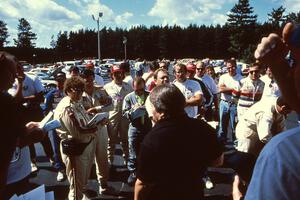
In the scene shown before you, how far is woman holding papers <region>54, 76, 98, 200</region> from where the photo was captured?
3.91 m

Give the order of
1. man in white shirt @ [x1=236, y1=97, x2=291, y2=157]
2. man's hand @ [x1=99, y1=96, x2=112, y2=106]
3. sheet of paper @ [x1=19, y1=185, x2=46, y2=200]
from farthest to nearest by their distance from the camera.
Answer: man's hand @ [x1=99, y1=96, x2=112, y2=106], man in white shirt @ [x1=236, y1=97, x2=291, y2=157], sheet of paper @ [x1=19, y1=185, x2=46, y2=200]

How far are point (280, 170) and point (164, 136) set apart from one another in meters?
1.43

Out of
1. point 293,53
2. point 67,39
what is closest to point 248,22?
point 67,39

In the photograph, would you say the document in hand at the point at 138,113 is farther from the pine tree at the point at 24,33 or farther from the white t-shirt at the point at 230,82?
the pine tree at the point at 24,33

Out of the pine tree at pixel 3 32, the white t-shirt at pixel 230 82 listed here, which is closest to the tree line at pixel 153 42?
the pine tree at pixel 3 32

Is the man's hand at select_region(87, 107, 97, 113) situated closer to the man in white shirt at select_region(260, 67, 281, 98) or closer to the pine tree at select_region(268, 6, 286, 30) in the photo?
the man in white shirt at select_region(260, 67, 281, 98)

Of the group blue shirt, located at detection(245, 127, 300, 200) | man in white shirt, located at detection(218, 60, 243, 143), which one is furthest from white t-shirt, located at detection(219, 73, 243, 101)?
blue shirt, located at detection(245, 127, 300, 200)

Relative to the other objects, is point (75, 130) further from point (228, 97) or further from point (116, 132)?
point (228, 97)

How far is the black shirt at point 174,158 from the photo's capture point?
7.52 feet

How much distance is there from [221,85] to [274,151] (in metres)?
6.78

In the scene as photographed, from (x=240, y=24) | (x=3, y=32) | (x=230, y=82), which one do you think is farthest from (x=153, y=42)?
(x=230, y=82)

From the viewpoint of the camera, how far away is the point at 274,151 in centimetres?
93

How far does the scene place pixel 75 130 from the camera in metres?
3.94

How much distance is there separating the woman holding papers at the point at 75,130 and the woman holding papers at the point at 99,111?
472 millimetres
